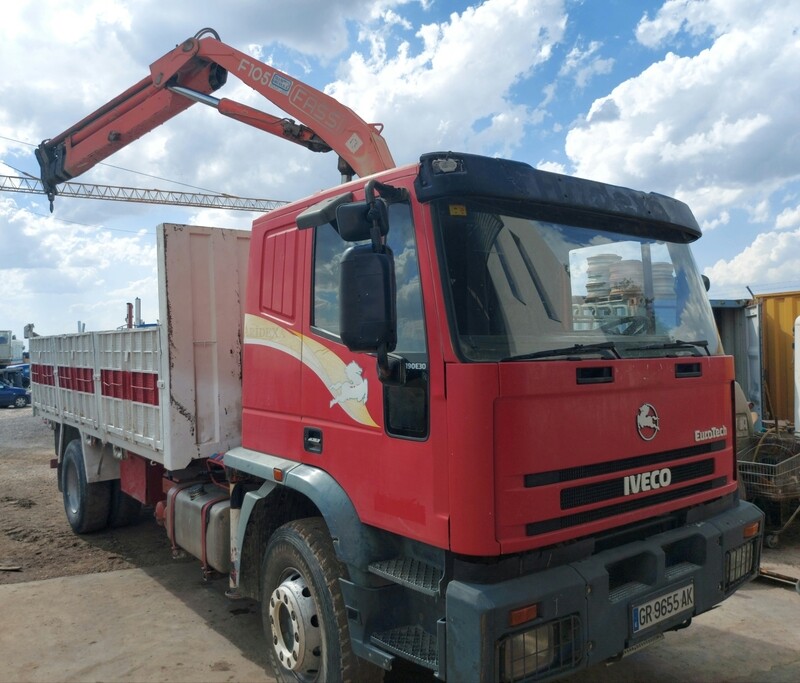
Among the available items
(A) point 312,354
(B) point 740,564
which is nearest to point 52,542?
(A) point 312,354

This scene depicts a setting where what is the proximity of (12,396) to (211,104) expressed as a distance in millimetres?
25786

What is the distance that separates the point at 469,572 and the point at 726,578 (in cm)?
161

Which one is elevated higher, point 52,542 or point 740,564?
point 740,564

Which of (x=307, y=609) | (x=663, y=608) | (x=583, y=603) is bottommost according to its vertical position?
(x=307, y=609)

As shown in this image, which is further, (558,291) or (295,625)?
(295,625)

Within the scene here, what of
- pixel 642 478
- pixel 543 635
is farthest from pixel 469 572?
pixel 642 478

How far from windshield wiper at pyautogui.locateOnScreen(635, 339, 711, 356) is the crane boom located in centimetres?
283

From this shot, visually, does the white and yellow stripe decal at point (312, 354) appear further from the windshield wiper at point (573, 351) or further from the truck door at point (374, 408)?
the windshield wiper at point (573, 351)

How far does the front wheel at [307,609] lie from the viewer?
3.19 m

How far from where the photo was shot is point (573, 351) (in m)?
2.90

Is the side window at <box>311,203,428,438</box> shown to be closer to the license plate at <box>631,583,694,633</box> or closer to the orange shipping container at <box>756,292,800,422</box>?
the license plate at <box>631,583,694,633</box>

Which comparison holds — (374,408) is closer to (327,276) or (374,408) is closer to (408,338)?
(408,338)

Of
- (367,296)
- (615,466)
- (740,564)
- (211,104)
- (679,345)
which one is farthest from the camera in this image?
(211,104)

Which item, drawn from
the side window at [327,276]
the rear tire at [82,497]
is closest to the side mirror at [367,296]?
the side window at [327,276]
